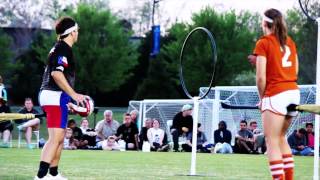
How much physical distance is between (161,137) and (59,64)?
16.4m

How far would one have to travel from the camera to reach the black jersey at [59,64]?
1007 centimetres

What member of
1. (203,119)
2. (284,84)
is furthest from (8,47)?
(284,84)

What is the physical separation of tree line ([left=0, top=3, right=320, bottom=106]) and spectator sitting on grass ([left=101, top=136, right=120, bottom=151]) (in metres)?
26.7

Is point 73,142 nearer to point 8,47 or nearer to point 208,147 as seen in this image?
point 208,147

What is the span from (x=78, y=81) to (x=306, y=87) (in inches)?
1323

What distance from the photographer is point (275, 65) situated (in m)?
8.71

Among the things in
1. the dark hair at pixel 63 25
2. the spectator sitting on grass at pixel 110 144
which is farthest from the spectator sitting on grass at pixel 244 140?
the dark hair at pixel 63 25

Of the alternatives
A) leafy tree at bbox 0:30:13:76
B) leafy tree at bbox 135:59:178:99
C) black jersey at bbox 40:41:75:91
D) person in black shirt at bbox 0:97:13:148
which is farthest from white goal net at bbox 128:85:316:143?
leafy tree at bbox 0:30:13:76

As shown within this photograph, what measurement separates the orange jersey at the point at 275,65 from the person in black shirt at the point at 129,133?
17.8 meters

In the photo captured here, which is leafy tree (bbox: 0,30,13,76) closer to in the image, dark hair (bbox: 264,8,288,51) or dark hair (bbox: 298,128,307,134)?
dark hair (bbox: 298,128,307,134)

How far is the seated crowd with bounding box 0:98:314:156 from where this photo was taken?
83.4 feet

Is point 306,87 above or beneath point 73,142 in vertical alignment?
above

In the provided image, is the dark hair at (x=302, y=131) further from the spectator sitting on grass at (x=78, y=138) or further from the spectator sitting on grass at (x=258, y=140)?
the spectator sitting on grass at (x=78, y=138)

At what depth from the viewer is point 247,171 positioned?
48.5 feet
